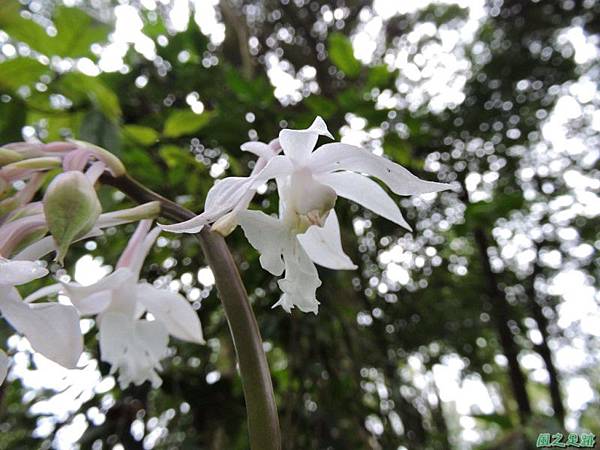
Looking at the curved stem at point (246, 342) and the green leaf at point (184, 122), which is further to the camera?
the green leaf at point (184, 122)

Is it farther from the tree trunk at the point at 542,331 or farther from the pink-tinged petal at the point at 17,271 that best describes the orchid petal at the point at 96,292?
the tree trunk at the point at 542,331

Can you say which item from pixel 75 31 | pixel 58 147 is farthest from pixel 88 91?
pixel 58 147

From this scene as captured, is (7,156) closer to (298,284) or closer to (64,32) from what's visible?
(298,284)

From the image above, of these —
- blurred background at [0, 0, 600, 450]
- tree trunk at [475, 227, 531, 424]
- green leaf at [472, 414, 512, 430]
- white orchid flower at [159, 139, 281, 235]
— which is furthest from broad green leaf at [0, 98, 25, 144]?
tree trunk at [475, 227, 531, 424]

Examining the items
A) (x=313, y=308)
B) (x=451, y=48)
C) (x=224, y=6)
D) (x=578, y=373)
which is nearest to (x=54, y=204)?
(x=313, y=308)

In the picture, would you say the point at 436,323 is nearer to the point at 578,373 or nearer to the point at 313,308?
the point at 313,308

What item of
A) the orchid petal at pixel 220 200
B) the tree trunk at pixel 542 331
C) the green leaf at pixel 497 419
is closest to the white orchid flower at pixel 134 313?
the orchid petal at pixel 220 200
